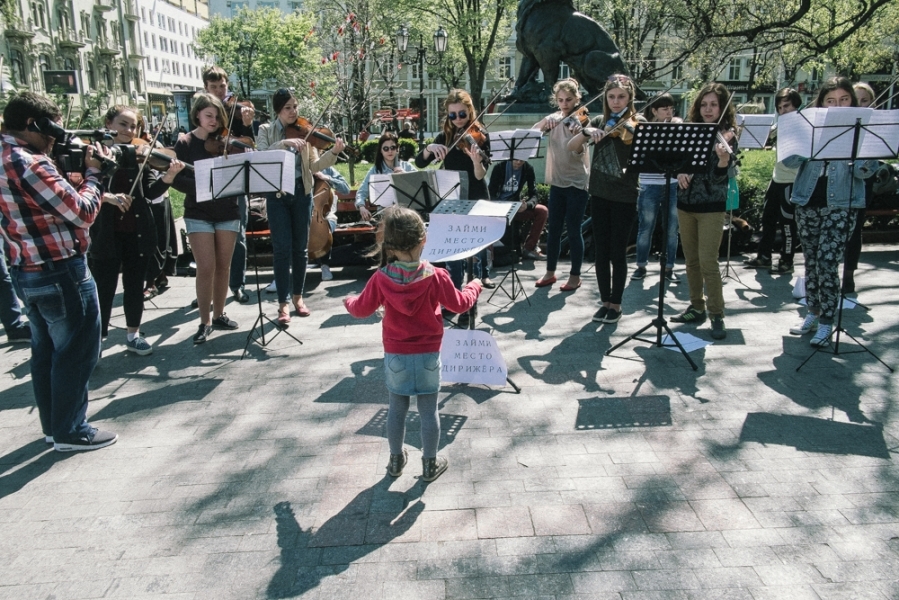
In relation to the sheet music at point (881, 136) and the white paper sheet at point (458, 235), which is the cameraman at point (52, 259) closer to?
the white paper sheet at point (458, 235)

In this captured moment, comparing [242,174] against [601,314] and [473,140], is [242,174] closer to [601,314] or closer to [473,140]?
[473,140]

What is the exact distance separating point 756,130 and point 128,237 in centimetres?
609

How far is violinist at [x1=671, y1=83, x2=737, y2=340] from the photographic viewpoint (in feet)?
17.3

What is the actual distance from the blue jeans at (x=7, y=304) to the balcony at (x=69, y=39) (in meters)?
56.7

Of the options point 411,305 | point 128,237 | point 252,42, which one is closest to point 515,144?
point 128,237

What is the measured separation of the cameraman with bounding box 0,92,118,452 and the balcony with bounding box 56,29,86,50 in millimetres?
59274

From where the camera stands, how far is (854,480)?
345cm

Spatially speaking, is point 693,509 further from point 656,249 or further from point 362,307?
point 656,249

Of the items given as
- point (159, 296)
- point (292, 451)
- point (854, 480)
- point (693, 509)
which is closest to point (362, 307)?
point (292, 451)

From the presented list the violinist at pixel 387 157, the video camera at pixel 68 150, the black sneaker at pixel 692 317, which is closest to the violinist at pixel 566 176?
the black sneaker at pixel 692 317

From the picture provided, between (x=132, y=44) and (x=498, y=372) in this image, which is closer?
(x=498, y=372)

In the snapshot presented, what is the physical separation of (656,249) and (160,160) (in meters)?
6.10

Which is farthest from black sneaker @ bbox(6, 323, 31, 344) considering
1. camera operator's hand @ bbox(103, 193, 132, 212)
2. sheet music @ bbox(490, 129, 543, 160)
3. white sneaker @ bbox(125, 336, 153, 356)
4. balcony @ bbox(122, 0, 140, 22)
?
balcony @ bbox(122, 0, 140, 22)

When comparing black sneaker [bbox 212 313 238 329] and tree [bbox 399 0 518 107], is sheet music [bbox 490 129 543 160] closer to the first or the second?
black sneaker [bbox 212 313 238 329]
